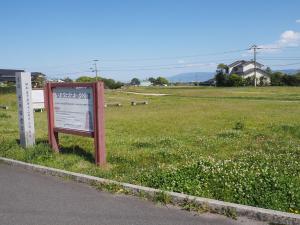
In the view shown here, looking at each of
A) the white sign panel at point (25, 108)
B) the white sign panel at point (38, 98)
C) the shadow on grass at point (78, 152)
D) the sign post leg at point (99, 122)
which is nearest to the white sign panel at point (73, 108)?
the sign post leg at point (99, 122)

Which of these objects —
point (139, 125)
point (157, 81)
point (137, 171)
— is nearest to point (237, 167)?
point (137, 171)

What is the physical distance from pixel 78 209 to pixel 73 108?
302 centimetres

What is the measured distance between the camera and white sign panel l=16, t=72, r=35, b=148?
882cm

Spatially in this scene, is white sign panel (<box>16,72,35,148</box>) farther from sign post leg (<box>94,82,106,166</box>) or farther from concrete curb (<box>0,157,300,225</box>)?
concrete curb (<box>0,157,300,225</box>)

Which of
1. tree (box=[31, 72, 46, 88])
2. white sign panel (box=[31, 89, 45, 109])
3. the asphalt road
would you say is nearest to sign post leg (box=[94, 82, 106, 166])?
the asphalt road

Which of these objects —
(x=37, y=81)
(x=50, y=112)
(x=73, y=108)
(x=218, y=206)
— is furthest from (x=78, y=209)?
(x=37, y=81)

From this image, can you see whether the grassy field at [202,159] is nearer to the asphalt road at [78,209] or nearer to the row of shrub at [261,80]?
the asphalt road at [78,209]

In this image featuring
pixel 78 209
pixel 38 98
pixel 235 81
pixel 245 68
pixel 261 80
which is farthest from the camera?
pixel 245 68

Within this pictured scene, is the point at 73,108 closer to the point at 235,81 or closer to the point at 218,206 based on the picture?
the point at 218,206

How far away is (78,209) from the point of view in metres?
5.22

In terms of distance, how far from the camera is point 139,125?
15078mm

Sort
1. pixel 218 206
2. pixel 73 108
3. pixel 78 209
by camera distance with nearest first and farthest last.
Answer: pixel 218 206 < pixel 78 209 < pixel 73 108

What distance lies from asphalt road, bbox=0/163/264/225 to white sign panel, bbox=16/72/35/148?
2.55 metres

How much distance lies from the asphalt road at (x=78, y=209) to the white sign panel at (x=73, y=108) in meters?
1.45
